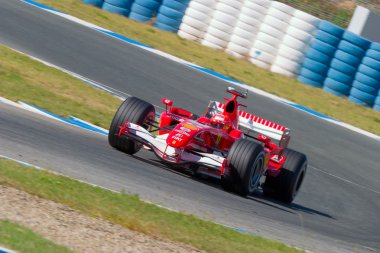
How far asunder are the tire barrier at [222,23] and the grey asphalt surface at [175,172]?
2260 mm

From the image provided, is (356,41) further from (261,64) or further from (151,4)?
(151,4)

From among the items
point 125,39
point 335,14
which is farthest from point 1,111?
point 335,14

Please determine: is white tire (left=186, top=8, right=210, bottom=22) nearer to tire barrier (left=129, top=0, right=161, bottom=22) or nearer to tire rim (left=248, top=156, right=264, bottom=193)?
tire barrier (left=129, top=0, right=161, bottom=22)

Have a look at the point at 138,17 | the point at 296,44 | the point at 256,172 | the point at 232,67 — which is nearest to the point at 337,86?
the point at 296,44

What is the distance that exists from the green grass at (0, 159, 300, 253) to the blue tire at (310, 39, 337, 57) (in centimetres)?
1163

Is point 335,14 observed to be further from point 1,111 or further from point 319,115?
point 1,111

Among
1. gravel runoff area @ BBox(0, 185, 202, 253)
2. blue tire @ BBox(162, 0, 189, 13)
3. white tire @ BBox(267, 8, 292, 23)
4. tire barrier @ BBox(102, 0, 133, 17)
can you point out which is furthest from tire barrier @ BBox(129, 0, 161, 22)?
gravel runoff area @ BBox(0, 185, 202, 253)

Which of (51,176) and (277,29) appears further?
(277,29)

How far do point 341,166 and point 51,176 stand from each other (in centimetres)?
799

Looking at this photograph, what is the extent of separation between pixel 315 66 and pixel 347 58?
30.2 inches

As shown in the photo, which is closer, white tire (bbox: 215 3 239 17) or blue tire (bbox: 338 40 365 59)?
blue tire (bbox: 338 40 365 59)

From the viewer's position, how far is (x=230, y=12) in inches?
786

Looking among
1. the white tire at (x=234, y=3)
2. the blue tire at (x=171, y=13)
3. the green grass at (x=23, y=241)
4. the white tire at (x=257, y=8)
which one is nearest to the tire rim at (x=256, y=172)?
the green grass at (x=23, y=241)

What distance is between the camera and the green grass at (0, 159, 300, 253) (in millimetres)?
7176
